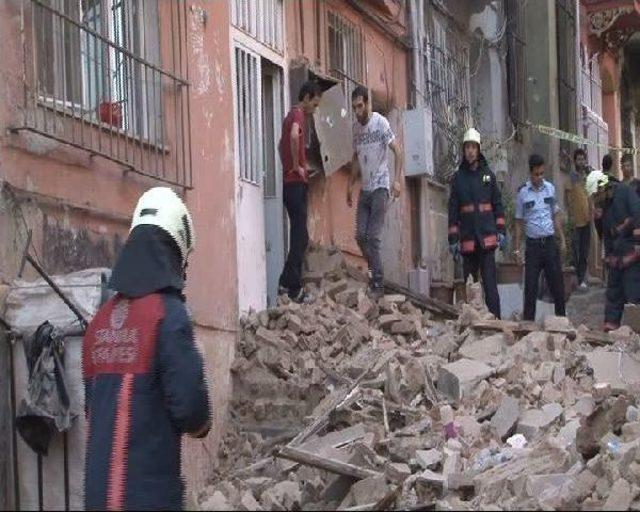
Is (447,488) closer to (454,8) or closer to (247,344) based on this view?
(247,344)

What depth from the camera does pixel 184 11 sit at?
31.1ft

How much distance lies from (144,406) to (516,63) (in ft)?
51.0

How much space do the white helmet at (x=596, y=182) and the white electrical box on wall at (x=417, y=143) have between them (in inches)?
70.1

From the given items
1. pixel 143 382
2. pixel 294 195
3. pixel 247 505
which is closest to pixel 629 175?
pixel 294 195

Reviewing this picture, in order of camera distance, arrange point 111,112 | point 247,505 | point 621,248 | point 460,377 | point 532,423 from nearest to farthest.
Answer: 1. point 247,505
2. point 532,423
3. point 111,112
4. point 460,377
5. point 621,248

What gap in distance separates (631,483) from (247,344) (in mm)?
3887

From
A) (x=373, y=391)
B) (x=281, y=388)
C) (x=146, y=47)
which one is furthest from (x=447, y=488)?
(x=146, y=47)

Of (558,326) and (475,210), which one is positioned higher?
(475,210)

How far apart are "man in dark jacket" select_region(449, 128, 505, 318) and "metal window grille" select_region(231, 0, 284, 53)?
1.94 metres

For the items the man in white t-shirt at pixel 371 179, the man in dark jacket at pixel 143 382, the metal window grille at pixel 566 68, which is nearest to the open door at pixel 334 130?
the man in white t-shirt at pixel 371 179

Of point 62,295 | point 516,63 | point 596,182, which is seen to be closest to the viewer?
point 62,295

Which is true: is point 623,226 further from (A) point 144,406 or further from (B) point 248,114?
A: (A) point 144,406

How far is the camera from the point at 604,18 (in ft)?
80.5

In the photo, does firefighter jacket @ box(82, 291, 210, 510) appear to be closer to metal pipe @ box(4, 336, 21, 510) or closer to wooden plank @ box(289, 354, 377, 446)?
metal pipe @ box(4, 336, 21, 510)
